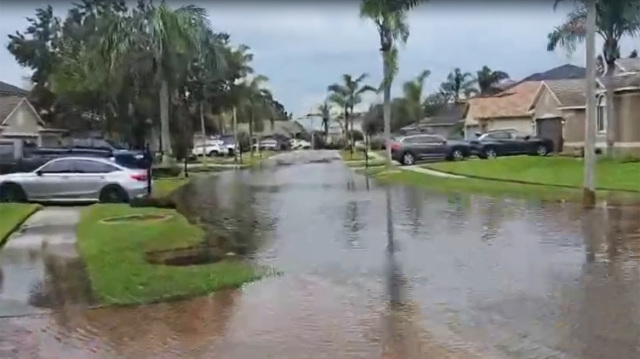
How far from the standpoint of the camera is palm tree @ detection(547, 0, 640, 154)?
33281 millimetres

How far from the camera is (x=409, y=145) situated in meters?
49.3

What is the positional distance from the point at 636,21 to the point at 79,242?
83.4ft

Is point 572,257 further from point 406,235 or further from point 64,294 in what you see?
point 64,294

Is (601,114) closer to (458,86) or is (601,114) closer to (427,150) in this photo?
(427,150)

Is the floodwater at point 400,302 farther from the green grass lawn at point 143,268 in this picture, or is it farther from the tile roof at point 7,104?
the tile roof at point 7,104

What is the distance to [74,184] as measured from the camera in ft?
78.7

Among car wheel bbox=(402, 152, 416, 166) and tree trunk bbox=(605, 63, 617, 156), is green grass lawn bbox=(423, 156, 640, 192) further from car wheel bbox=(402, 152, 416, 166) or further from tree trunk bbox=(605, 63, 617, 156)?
car wheel bbox=(402, 152, 416, 166)

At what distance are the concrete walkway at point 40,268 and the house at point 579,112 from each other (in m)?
27.0

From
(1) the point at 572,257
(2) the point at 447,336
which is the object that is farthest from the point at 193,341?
(1) the point at 572,257

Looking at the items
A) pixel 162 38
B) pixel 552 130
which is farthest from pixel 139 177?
pixel 552 130

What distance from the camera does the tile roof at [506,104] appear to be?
213ft

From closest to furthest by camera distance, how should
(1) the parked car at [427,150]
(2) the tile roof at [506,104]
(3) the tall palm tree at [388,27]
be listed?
1. (3) the tall palm tree at [388,27]
2. (1) the parked car at [427,150]
3. (2) the tile roof at [506,104]

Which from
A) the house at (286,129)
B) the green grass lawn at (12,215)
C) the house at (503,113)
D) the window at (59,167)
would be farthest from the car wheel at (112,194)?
the house at (286,129)

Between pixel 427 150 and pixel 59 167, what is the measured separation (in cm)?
2837
